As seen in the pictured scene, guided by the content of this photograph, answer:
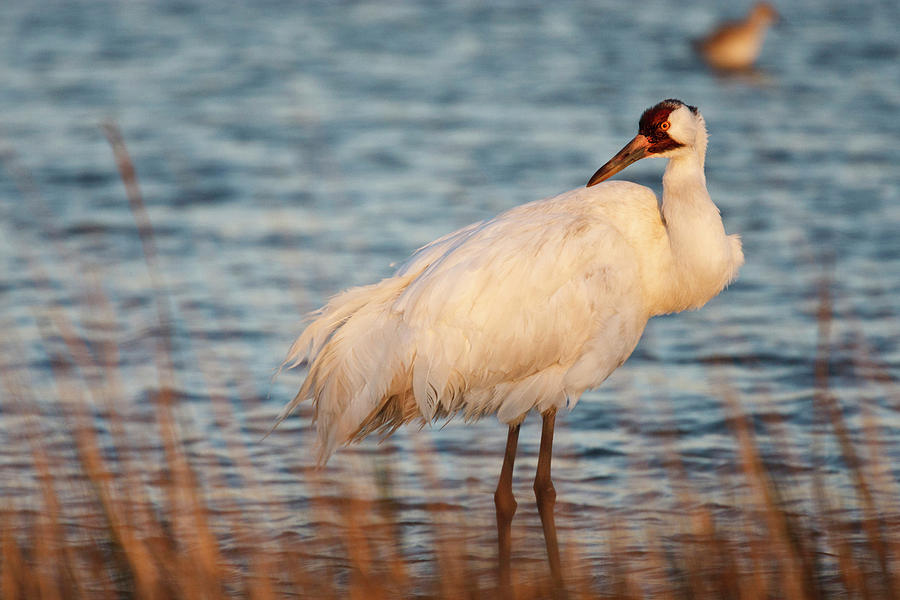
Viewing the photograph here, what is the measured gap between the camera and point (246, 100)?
45.5 feet

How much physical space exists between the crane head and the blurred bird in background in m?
10.3

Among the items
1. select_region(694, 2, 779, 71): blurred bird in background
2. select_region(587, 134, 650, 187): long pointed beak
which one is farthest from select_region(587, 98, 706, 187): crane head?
select_region(694, 2, 779, 71): blurred bird in background

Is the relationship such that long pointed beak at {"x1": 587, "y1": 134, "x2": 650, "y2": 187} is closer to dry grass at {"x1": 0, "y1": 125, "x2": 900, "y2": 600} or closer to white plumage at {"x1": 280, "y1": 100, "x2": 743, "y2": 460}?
white plumage at {"x1": 280, "y1": 100, "x2": 743, "y2": 460}

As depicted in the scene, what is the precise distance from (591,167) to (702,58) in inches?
200

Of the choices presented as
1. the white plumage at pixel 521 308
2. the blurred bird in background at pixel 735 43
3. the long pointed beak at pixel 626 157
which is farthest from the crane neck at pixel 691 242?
the blurred bird in background at pixel 735 43

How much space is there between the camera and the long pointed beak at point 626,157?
17.9 ft

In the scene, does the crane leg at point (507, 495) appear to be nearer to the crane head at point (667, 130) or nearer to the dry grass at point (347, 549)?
the dry grass at point (347, 549)

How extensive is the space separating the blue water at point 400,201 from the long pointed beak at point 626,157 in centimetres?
67

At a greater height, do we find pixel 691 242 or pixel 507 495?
pixel 691 242

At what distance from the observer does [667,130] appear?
539 cm

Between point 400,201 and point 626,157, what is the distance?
5.14m

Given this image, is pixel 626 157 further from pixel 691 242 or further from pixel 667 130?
pixel 691 242

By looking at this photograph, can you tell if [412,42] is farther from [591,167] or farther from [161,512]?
[161,512]

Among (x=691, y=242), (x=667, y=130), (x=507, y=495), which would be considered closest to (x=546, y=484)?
(x=507, y=495)
